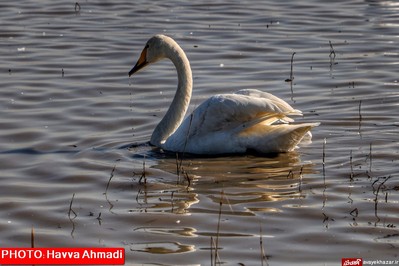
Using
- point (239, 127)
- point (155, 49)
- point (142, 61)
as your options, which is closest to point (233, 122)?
point (239, 127)

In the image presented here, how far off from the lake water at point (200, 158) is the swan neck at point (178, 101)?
262 mm

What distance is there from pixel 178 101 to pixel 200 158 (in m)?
1.09

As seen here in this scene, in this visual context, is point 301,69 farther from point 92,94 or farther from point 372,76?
point 92,94

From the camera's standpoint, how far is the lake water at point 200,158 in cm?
774

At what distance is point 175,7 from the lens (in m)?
18.5

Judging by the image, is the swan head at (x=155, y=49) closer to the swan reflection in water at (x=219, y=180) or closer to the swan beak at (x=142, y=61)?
the swan beak at (x=142, y=61)

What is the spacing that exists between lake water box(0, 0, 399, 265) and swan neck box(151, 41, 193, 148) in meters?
0.26

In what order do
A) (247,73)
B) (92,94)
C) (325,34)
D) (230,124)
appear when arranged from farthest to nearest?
(325,34)
(247,73)
(92,94)
(230,124)

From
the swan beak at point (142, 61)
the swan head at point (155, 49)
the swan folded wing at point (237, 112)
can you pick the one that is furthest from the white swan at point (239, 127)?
the swan beak at point (142, 61)

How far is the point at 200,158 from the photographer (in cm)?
1042

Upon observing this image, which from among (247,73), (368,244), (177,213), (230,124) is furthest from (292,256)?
(247,73)

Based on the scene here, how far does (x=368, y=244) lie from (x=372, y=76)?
643 centimetres

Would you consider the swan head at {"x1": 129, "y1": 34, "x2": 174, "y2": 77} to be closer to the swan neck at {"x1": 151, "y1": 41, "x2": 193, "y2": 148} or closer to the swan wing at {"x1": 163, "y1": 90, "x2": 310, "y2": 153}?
the swan neck at {"x1": 151, "y1": 41, "x2": 193, "y2": 148}

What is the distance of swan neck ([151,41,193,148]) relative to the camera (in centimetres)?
1105
